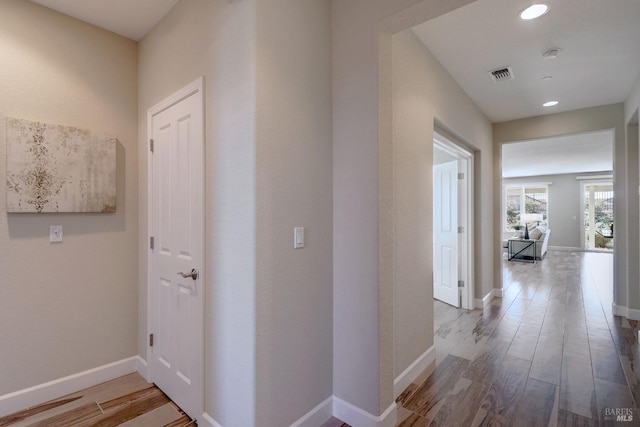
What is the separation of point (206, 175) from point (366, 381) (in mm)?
1546

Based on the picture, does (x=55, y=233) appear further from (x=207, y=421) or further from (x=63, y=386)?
(x=207, y=421)

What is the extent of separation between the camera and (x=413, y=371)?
2.43 m

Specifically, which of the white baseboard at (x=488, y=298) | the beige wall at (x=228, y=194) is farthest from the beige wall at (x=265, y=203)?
the white baseboard at (x=488, y=298)

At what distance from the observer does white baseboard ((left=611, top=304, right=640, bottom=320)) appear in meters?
3.69

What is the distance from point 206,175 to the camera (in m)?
1.83

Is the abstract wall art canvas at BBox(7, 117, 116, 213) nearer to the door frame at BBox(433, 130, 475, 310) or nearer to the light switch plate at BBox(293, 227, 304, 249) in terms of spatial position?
the light switch plate at BBox(293, 227, 304, 249)

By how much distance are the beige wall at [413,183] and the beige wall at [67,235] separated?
2149 mm

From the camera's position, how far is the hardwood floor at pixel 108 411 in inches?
75.1

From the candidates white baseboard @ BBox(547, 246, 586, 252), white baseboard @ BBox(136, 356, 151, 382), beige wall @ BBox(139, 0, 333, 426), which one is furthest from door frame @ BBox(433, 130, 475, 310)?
white baseboard @ BBox(547, 246, 586, 252)

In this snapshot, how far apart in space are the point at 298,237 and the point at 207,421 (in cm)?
120

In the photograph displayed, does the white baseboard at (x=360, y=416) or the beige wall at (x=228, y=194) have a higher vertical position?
the beige wall at (x=228, y=194)

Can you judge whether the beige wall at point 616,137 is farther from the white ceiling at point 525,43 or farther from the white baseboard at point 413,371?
the white baseboard at point 413,371

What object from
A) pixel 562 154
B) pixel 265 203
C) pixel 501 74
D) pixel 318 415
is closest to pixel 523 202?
pixel 562 154

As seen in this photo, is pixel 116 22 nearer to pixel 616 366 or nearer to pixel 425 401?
pixel 425 401
